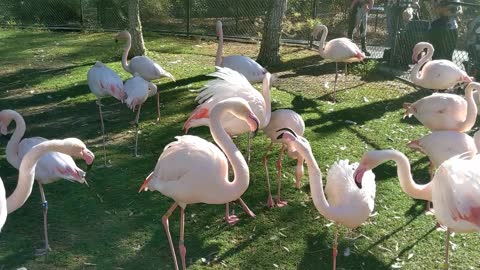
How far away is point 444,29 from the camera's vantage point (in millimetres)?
8492

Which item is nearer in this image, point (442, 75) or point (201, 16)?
point (442, 75)

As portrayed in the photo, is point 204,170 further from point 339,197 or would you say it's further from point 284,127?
point 284,127

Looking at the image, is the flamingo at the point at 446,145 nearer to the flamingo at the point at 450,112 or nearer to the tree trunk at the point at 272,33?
the flamingo at the point at 450,112

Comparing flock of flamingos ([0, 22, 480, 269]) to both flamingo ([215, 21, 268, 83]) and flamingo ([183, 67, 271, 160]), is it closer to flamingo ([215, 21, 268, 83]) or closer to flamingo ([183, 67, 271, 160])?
flamingo ([183, 67, 271, 160])

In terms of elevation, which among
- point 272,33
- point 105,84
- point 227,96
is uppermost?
point 272,33

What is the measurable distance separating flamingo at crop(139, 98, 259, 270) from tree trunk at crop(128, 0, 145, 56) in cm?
655

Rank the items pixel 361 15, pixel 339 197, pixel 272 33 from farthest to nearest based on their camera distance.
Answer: pixel 361 15
pixel 272 33
pixel 339 197

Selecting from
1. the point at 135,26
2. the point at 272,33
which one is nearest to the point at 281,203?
the point at 272,33

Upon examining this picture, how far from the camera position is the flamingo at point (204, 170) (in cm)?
347

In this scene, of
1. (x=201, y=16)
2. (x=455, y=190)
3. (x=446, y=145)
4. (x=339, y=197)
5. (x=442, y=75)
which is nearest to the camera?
(x=455, y=190)

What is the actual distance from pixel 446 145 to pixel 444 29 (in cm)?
500

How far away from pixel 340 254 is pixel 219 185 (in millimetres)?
1187

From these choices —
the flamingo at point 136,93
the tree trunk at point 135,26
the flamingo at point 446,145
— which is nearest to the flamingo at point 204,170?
the flamingo at point 446,145

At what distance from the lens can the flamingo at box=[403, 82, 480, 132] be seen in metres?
4.68
